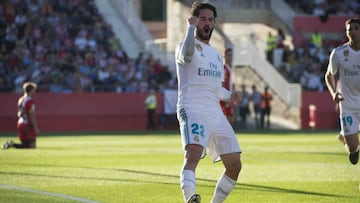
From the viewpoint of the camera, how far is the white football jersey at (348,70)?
15.3m

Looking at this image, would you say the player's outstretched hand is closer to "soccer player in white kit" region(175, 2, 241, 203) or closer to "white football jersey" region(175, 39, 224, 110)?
"soccer player in white kit" region(175, 2, 241, 203)

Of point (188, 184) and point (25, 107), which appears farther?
point (25, 107)

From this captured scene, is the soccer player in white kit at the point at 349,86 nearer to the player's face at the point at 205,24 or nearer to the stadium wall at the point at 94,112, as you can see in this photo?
the player's face at the point at 205,24

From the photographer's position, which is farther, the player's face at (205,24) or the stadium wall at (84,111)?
the stadium wall at (84,111)

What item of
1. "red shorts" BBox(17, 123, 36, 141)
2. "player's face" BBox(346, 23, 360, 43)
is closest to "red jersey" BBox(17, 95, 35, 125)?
"red shorts" BBox(17, 123, 36, 141)

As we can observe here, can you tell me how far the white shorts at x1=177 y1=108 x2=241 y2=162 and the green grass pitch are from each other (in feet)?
6.16

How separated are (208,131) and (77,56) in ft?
103

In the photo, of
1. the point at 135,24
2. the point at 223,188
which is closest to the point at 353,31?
the point at 223,188

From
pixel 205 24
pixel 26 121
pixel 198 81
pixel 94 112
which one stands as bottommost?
pixel 94 112

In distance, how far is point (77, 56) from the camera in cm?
4169

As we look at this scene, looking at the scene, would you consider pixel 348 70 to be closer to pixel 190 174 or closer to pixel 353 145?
pixel 353 145

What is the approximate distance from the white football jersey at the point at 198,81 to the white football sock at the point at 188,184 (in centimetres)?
80

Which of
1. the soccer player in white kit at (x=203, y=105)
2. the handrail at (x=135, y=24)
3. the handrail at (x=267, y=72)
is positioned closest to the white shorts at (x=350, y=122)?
the soccer player in white kit at (x=203, y=105)

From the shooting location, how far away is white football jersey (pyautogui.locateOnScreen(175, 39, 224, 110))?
35.4ft
